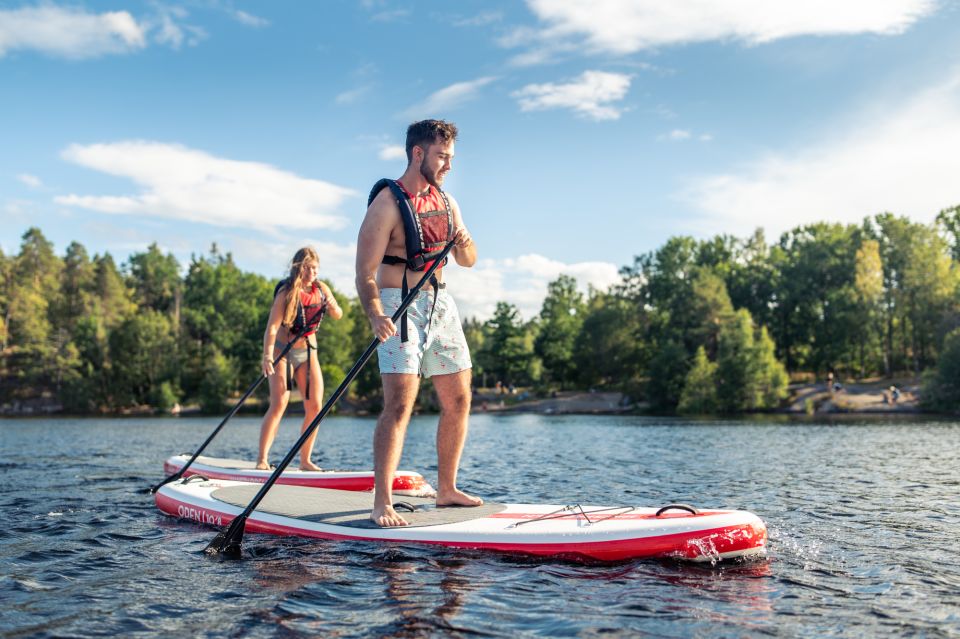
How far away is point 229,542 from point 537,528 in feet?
8.81

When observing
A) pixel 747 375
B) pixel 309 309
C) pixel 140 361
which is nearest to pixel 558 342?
pixel 747 375

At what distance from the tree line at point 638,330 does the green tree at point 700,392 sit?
12 centimetres

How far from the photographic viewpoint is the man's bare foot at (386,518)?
6.31 m

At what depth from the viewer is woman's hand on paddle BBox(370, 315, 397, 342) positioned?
5996 mm

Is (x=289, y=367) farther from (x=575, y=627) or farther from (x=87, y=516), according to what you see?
(x=575, y=627)

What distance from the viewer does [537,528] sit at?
601 cm

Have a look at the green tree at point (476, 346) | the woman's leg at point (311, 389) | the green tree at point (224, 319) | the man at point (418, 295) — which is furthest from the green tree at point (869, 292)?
the man at point (418, 295)

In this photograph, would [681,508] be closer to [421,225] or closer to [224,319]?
[421,225]

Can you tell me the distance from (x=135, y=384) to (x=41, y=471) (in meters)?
78.8

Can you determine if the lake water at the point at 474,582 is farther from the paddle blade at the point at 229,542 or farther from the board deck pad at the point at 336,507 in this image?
the board deck pad at the point at 336,507

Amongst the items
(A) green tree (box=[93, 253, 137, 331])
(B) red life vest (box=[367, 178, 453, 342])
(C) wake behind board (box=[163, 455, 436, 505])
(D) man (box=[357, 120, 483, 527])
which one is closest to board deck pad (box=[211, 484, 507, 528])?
(D) man (box=[357, 120, 483, 527])

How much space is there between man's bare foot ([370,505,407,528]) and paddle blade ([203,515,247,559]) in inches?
45.1

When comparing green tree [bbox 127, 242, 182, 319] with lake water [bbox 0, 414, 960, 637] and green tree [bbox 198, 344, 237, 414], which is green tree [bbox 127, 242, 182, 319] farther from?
lake water [bbox 0, 414, 960, 637]

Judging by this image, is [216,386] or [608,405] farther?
[216,386]
